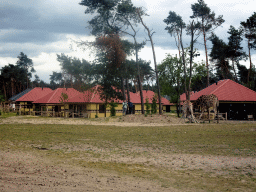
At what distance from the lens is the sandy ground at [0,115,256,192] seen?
17.9 feet

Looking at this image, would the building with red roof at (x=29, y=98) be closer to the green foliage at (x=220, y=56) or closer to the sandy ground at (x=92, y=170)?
the green foliage at (x=220, y=56)

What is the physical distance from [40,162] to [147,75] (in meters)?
72.6

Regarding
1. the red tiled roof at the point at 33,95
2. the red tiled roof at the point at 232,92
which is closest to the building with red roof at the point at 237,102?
the red tiled roof at the point at 232,92

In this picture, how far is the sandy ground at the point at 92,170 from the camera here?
547 centimetres

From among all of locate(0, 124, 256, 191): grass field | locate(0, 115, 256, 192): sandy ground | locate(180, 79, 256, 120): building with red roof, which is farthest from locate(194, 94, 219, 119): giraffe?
locate(0, 115, 256, 192): sandy ground

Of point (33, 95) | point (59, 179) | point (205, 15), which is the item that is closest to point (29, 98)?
point (33, 95)

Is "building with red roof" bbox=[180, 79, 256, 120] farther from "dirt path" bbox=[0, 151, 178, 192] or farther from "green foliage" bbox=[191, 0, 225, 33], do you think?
"dirt path" bbox=[0, 151, 178, 192]

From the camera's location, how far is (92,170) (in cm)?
704

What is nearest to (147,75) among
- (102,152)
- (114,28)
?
(114,28)

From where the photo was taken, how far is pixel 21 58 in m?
108

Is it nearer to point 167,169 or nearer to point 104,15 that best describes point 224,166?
point 167,169

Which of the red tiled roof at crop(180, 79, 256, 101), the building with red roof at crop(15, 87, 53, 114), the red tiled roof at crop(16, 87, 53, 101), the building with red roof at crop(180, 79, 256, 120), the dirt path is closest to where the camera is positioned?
the dirt path

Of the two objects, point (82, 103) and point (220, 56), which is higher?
point (220, 56)

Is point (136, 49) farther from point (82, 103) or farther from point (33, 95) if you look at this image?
point (33, 95)
